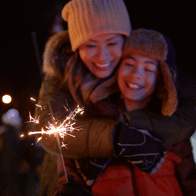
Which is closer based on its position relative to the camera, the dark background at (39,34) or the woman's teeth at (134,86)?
the woman's teeth at (134,86)

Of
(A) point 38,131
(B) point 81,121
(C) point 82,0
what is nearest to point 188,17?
(C) point 82,0

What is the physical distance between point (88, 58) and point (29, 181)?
99cm

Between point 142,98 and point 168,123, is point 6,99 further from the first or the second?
point 168,123

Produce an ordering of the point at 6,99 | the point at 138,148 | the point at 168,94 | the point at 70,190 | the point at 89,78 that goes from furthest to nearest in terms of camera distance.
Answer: the point at 6,99, the point at 89,78, the point at 168,94, the point at 138,148, the point at 70,190

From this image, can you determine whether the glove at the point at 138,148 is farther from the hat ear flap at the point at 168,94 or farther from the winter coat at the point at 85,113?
the hat ear flap at the point at 168,94

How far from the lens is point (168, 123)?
1082 mm

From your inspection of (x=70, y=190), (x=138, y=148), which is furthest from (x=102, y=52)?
(x=70, y=190)

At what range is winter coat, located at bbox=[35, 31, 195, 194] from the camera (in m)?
0.94

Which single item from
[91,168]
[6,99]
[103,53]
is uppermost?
[103,53]

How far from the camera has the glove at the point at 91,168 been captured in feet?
3.14

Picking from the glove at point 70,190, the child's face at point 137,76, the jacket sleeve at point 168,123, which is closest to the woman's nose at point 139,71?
the child's face at point 137,76

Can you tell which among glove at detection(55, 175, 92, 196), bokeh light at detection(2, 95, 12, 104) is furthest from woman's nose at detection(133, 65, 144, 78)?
bokeh light at detection(2, 95, 12, 104)

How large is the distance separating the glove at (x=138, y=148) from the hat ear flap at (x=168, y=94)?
20cm

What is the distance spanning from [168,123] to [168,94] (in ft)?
0.55
